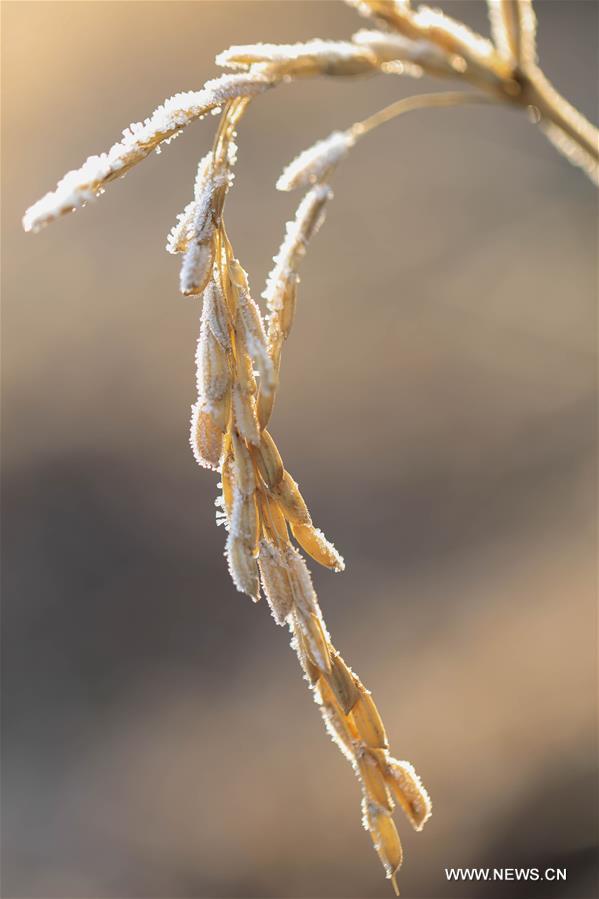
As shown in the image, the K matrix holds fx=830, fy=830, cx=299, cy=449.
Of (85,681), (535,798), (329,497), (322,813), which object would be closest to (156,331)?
(329,497)

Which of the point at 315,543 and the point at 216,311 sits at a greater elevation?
the point at 216,311

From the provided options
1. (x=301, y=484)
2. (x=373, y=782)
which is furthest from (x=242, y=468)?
(x=301, y=484)

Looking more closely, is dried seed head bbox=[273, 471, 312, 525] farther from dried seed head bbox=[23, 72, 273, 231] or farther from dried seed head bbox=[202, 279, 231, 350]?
dried seed head bbox=[23, 72, 273, 231]

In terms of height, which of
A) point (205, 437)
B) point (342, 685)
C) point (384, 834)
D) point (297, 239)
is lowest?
point (384, 834)

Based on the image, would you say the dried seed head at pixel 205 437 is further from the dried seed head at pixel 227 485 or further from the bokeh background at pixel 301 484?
the bokeh background at pixel 301 484

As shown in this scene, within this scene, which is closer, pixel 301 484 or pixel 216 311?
pixel 216 311

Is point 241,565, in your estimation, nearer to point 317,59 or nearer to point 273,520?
point 273,520
